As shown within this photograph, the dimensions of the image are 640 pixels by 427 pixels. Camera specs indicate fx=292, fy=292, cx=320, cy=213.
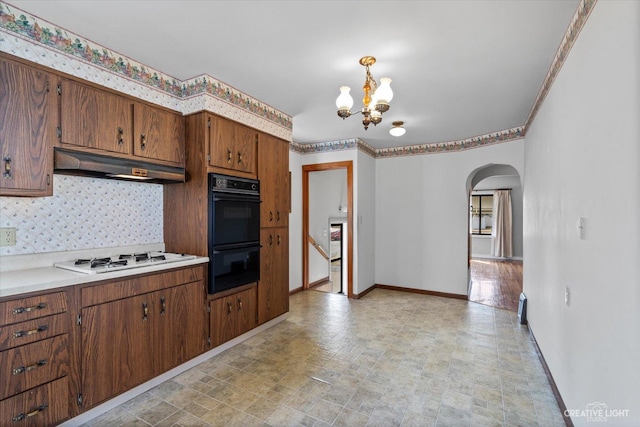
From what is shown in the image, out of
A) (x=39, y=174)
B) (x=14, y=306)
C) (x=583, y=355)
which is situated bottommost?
(x=583, y=355)

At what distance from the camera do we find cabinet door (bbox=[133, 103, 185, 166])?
2.40 metres

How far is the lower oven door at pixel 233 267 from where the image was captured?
267cm

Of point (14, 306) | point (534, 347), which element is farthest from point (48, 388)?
point (534, 347)

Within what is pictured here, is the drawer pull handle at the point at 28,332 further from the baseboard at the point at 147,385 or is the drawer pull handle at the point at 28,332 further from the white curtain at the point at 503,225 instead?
the white curtain at the point at 503,225

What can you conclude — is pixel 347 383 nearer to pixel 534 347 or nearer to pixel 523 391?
pixel 523 391

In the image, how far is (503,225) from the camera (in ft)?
27.9

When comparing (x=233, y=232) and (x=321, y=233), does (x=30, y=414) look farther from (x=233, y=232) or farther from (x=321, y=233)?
(x=321, y=233)

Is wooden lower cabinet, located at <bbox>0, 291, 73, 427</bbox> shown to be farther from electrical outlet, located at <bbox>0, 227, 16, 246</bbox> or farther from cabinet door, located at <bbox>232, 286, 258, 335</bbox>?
cabinet door, located at <bbox>232, 286, 258, 335</bbox>

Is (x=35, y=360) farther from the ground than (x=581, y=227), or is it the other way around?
(x=581, y=227)

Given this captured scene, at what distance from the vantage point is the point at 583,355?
1.63 meters

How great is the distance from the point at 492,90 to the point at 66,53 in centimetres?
351

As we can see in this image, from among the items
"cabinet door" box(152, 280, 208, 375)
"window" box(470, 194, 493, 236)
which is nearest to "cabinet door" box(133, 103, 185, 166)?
"cabinet door" box(152, 280, 208, 375)

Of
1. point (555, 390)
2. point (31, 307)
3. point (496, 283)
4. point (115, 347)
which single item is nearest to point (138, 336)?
point (115, 347)

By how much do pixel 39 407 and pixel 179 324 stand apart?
2.94 feet
